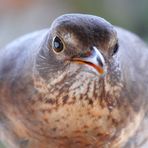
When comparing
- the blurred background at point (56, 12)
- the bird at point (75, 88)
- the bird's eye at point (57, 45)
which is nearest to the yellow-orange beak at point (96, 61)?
the bird at point (75, 88)

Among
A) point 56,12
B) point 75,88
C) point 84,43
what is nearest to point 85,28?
point 84,43

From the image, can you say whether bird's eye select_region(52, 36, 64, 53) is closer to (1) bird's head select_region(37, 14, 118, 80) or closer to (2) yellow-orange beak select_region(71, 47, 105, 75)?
(1) bird's head select_region(37, 14, 118, 80)

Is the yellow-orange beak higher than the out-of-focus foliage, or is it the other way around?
the out-of-focus foliage

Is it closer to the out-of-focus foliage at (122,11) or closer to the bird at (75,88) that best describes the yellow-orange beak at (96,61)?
the bird at (75,88)

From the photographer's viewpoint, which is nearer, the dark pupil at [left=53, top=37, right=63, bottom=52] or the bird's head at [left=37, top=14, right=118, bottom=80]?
the bird's head at [left=37, top=14, right=118, bottom=80]

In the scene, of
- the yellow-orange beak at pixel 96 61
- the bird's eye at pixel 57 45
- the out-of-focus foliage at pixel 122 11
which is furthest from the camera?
the out-of-focus foliage at pixel 122 11

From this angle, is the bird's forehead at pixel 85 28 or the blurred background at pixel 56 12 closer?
the bird's forehead at pixel 85 28

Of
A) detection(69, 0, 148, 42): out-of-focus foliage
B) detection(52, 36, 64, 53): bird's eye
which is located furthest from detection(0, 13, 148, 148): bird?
detection(69, 0, 148, 42): out-of-focus foliage

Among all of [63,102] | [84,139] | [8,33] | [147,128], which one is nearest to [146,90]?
[147,128]
